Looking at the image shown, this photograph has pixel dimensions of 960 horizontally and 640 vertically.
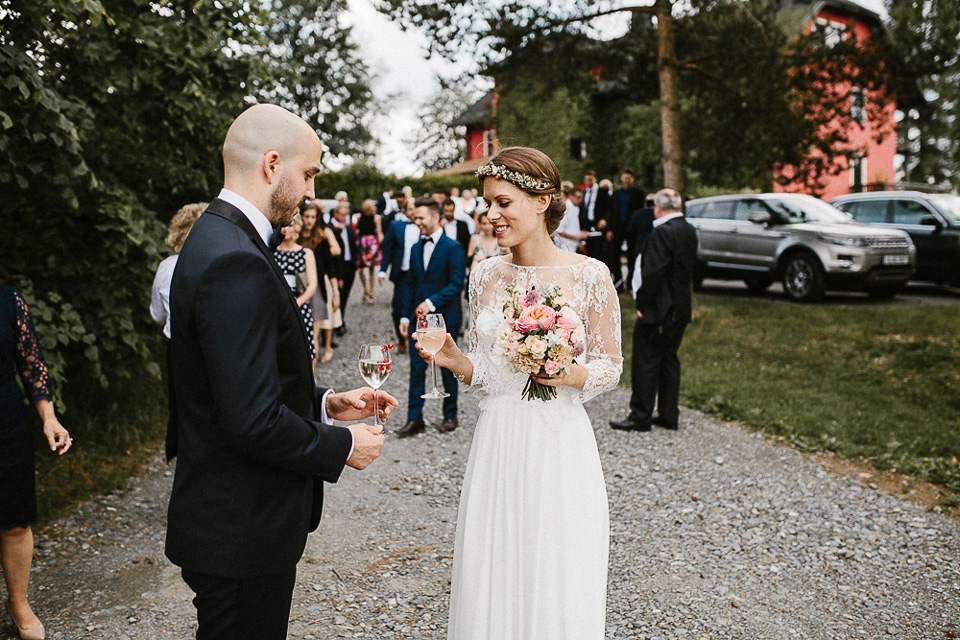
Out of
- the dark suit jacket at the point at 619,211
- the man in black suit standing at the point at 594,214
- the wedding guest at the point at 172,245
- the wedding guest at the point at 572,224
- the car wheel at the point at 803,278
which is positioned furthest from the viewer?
the man in black suit standing at the point at 594,214

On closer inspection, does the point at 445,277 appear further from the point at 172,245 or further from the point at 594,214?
the point at 594,214

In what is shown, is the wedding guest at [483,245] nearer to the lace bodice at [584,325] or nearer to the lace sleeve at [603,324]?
the lace bodice at [584,325]

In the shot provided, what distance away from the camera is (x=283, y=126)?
2.22 m

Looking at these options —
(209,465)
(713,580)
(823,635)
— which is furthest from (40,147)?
(823,635)

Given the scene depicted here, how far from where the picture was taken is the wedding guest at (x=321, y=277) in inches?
341

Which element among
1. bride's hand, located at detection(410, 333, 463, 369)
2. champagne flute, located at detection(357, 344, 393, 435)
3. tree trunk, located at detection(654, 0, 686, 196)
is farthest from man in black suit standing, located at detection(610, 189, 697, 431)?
tree trunk, located at detection(654, 0, 686, 196)

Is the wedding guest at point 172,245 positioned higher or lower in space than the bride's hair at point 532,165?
lower

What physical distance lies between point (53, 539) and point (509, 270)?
387 cm

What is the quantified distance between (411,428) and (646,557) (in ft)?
10.4

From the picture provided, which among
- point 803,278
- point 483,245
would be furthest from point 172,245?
point 803,278

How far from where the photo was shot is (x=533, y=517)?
300 cm

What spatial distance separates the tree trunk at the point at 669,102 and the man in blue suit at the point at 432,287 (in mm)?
7416

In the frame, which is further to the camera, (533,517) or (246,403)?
(533,517)

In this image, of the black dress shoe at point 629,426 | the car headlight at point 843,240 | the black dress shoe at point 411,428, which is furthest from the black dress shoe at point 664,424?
the car headlight at point 843,240
